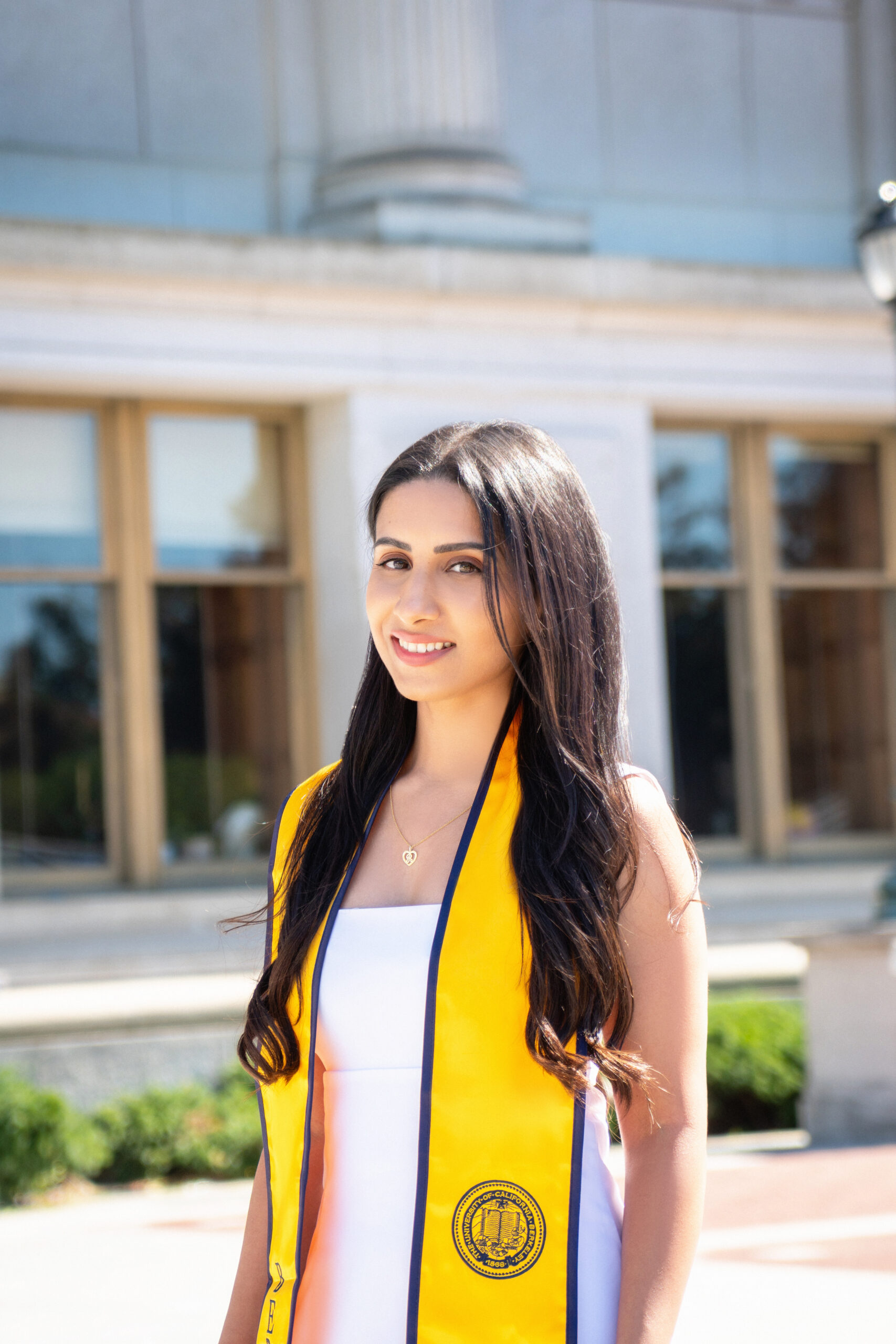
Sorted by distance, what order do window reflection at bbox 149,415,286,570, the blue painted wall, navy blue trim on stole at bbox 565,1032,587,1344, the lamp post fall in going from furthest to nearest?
window reflection at bbox 149,415,286,570 → the blue painted wall → the lamp post → navy blue trim on stole at bbox 565,1032,587,1344

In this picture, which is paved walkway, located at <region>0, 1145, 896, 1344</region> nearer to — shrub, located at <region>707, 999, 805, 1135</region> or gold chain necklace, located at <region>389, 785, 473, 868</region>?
shrub, located at <region>707, 999, 805, 1135</region>

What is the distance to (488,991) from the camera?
2.01 m

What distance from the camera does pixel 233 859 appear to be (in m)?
9.91

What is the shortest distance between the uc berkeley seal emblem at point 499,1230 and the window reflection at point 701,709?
907 cm

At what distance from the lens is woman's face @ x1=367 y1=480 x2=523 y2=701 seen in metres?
2.17

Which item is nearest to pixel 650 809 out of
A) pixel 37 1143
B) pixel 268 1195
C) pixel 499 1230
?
pixel 499 1230

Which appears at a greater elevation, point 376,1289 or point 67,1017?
point 376,1289

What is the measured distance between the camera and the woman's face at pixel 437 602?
2.17 metres

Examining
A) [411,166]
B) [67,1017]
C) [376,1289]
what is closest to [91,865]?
[67,1017]

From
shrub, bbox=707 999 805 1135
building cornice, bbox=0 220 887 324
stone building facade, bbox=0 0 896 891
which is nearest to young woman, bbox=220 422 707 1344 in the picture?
shrub, bbox=707 999 805 1135

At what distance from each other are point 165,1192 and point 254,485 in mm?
4337

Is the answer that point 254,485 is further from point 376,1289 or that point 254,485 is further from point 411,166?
point 376,1289

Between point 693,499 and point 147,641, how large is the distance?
3.80 meters

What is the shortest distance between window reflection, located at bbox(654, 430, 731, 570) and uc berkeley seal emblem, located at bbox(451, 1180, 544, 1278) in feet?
30.1
